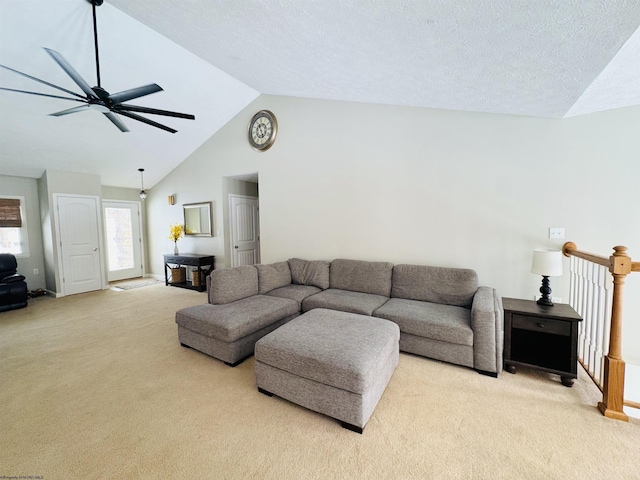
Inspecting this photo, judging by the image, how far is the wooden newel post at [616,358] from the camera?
1733 millimetres

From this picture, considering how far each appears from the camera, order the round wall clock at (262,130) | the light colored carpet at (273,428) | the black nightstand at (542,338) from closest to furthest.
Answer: the light colored carpet at (273,428)
the black nightstand at (542,338)
the round wall clock at (262,130)

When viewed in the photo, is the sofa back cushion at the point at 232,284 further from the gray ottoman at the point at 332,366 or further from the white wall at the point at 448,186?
the white wall at the point at 448,186

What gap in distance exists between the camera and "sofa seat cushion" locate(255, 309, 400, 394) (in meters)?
1.67

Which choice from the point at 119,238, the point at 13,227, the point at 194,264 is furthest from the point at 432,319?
the point at 13,227

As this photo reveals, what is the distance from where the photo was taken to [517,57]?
1817 mm

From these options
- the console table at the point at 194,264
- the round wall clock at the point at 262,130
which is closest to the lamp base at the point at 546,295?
the round wall clock at the point at 262,130

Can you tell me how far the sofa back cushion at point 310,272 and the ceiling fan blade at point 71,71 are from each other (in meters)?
2.84

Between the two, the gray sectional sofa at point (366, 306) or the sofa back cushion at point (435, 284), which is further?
the sofa back cushion at point (435, 284)

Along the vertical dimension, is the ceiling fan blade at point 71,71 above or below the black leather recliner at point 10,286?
above

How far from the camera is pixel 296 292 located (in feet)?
11.1

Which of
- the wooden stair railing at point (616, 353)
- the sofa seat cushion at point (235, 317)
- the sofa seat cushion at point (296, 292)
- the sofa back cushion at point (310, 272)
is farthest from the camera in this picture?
the sofa back cushion at point (310, 272)

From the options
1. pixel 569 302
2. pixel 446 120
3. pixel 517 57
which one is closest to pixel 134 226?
pixel 446 120

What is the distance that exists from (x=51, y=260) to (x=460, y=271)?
22.9 ft

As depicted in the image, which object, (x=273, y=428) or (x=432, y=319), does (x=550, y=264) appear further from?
(x=273, y=428)
